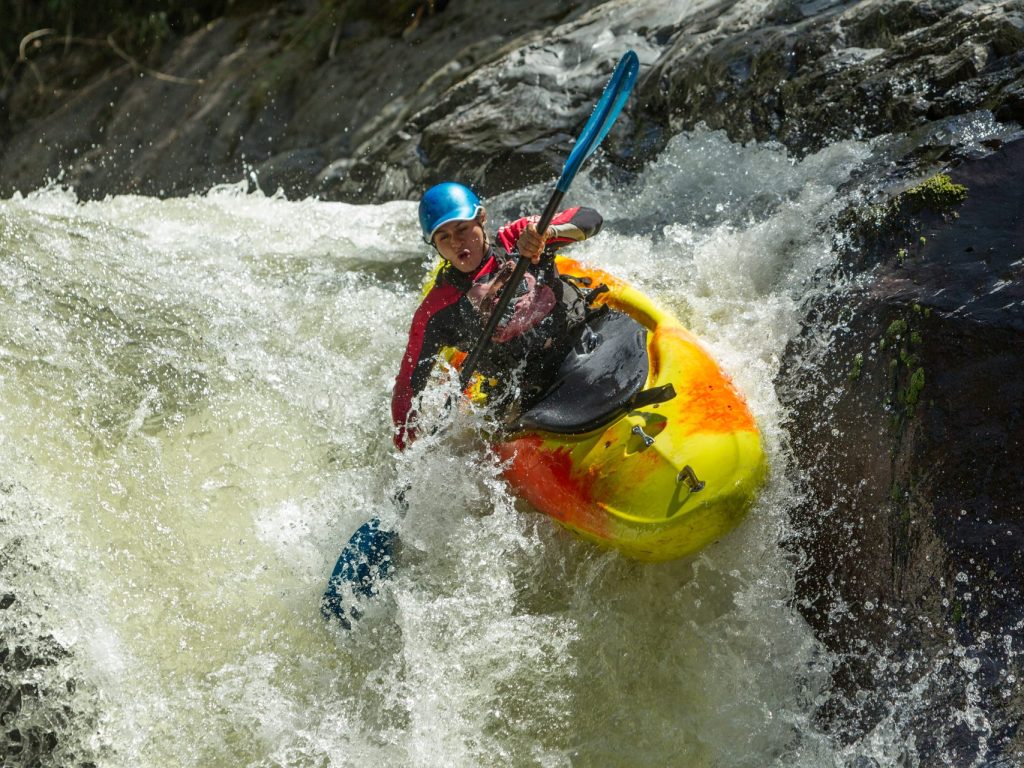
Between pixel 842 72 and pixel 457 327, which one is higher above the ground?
pixel 457 327

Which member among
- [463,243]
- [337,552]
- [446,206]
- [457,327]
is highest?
[446,206]

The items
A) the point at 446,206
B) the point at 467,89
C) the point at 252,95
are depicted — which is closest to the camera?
the point at 446,206

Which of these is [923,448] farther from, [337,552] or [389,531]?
[337,552]

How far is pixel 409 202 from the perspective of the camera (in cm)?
548

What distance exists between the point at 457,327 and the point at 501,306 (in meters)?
0.24

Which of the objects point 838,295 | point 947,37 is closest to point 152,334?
point 838,295

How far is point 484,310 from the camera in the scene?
3.12 meters

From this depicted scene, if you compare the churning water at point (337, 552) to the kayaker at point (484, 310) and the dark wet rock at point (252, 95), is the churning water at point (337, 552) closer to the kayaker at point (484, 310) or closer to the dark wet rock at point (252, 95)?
the kayaker at point (484, 310)

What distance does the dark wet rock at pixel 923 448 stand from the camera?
244cm

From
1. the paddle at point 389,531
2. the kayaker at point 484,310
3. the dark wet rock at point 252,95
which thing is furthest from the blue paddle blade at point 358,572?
the dark wet rock at point 252,95

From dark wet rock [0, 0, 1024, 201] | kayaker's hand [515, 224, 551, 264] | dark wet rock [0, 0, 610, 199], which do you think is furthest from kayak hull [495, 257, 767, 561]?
dark wet rock [0, 0, 610, 199]

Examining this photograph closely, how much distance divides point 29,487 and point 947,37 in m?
Result: 3.76

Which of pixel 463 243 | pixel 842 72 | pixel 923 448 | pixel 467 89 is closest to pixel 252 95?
pixel 467 89

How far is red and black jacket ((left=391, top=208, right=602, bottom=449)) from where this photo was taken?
3148 millimetres
